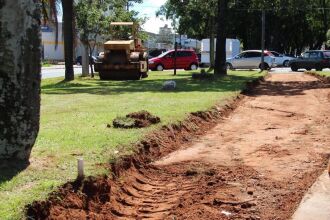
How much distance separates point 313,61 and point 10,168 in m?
34.5

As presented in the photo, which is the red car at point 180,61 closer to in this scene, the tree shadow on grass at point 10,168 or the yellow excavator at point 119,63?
the yellow excavator at point 119,63

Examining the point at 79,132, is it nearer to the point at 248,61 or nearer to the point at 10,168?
the point at 10,168

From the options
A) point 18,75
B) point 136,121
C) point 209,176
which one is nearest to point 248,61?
point 136,121

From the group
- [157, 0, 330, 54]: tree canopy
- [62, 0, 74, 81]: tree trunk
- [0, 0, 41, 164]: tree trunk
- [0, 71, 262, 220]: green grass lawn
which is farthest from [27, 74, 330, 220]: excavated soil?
[157, 0, 330, 54]: tree canopy

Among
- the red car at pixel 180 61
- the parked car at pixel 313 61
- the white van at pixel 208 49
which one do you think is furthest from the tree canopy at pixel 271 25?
the parked car at pixel 313 61

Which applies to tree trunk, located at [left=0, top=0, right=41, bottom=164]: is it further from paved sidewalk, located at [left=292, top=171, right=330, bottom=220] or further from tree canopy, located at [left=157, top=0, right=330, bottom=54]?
tree canopy, located at [left=157, top=0, right=330, bottom=54]

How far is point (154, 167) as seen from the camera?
8.13m

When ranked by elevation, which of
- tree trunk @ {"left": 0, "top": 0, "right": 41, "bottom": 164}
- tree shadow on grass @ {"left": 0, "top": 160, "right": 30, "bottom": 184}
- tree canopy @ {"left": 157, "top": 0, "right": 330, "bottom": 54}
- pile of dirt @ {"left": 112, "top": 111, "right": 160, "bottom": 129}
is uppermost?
tree canopy @ {"left": 157, "top": 0, "right": 330, "bottom": 54}

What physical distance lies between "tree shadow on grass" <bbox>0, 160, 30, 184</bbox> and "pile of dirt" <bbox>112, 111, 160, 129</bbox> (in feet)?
10.5

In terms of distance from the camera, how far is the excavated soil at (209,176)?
19.5 ft

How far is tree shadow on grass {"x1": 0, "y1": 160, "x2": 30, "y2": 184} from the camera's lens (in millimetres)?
6066

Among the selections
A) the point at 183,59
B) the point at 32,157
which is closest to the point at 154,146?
the point at 32,157

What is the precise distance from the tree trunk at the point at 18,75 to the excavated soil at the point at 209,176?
0.90m

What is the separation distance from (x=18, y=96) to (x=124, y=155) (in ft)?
6.67
